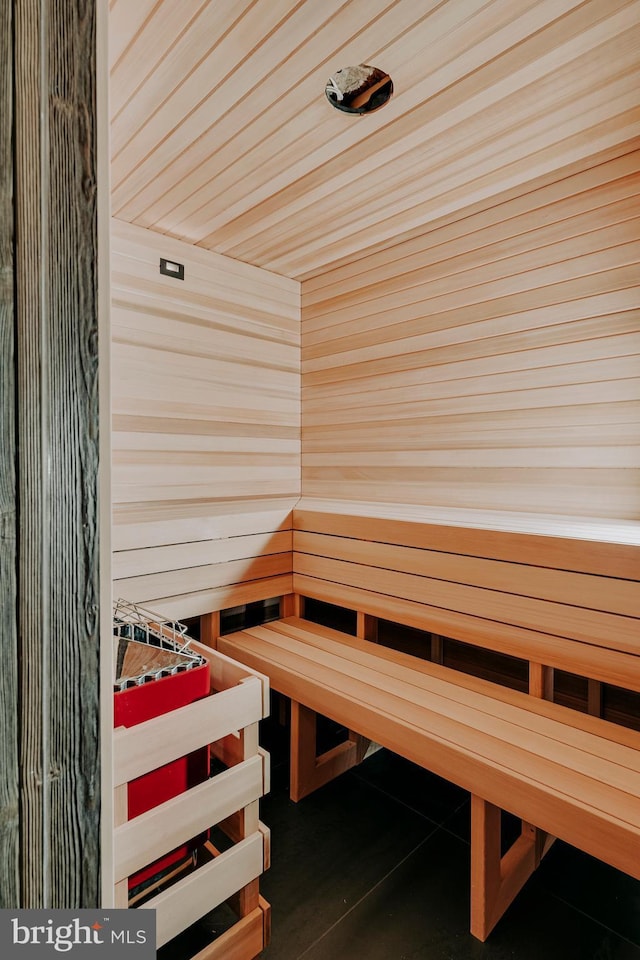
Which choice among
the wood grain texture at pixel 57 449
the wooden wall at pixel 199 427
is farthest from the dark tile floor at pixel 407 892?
the wood grain texture at pixel 57 449

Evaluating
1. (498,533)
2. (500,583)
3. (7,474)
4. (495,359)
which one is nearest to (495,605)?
(500,583)

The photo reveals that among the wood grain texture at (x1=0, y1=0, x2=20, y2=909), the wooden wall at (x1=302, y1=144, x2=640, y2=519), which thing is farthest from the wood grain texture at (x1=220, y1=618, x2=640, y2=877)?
the wood grain texture at (x1=0, y1=0, x2=20, y2=909)

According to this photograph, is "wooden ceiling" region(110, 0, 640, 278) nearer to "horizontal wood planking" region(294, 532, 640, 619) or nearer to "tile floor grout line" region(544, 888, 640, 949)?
"horizontal wood planking" region(294, 532, 640, 619)

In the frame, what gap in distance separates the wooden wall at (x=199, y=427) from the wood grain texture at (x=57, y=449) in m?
1.49

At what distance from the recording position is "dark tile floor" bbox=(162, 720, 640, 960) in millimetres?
1548

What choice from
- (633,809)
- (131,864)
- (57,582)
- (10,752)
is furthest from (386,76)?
(131,864)

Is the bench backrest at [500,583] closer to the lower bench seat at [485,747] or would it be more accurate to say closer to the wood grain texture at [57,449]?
the lower bench seat at [485,747]

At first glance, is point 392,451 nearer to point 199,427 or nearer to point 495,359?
point 495,359

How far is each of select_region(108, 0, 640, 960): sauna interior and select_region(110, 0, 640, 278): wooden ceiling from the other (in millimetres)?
10

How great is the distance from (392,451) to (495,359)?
0.70 metres

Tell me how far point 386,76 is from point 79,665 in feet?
5.80

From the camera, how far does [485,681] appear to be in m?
2.03

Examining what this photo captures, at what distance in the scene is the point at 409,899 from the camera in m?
1.72

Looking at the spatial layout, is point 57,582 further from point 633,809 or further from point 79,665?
point 633,809
